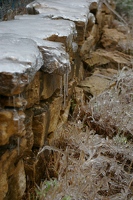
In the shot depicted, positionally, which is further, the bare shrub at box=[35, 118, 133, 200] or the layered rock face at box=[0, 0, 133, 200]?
the bare shrub at box=[35, 118, 133, 200]

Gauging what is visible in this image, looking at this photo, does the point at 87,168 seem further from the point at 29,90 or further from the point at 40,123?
the point at 29,90

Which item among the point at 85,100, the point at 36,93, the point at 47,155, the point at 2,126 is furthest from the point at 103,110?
the point at 2,126

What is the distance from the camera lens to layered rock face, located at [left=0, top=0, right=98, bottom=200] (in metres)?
1.30

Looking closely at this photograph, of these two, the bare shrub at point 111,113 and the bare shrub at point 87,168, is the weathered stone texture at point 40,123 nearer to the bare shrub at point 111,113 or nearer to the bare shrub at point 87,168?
the bare shrub at point 87,168

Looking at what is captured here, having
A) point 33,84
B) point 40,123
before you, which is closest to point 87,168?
point 40,123

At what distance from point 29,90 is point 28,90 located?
18 millimetres

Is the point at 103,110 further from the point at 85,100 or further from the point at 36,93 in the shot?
the point at 36,93

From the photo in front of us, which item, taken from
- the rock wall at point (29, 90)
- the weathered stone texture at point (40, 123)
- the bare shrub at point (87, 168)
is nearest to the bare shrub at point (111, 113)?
the bare shrub at point (87, 168)

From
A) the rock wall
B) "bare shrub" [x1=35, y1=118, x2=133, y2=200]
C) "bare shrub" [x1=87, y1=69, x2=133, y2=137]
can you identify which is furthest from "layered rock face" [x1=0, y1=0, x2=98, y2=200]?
"bare shrub" [x1=87, y1=69, x2=133, y2=137]

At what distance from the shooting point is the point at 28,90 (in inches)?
63.3

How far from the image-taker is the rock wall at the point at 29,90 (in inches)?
51.3

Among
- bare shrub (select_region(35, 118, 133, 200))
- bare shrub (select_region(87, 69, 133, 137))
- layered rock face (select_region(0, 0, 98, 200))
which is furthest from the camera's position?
bare shrub (select_region(87, 69, 133, 137))

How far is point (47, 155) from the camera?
6.83 ft

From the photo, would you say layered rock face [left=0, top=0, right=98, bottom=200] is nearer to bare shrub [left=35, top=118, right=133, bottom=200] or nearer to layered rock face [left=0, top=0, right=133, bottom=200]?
layered rock face [left=0, top=0, right=133, bottom=200]
